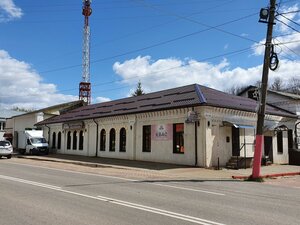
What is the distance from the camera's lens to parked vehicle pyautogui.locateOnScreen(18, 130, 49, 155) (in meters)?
36.3

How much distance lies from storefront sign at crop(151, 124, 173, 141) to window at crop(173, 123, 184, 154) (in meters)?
0.36

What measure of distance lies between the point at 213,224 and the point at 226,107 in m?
16.4

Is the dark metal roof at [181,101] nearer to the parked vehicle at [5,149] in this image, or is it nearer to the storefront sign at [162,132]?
the storefront sign at [162,132]

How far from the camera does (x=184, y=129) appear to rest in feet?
74.1

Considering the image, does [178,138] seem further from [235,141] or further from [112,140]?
[112,140]

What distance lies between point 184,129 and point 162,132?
216 centimetres

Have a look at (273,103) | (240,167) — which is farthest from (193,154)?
(273,103)

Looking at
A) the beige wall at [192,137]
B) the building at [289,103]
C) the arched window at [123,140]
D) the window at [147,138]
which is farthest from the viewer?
the building at [289,103]

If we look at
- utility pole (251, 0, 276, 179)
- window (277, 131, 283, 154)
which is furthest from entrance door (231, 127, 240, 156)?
utility pole (251, 0, 276, 179)

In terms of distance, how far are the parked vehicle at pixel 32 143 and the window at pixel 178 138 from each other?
18558 mm

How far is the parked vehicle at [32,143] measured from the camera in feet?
119

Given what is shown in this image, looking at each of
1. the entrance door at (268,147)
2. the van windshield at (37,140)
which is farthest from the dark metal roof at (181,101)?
the van windshield at (37,140)

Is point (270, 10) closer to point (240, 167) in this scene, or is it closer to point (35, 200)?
point (240, 167)

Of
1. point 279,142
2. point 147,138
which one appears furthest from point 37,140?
point 279,142
